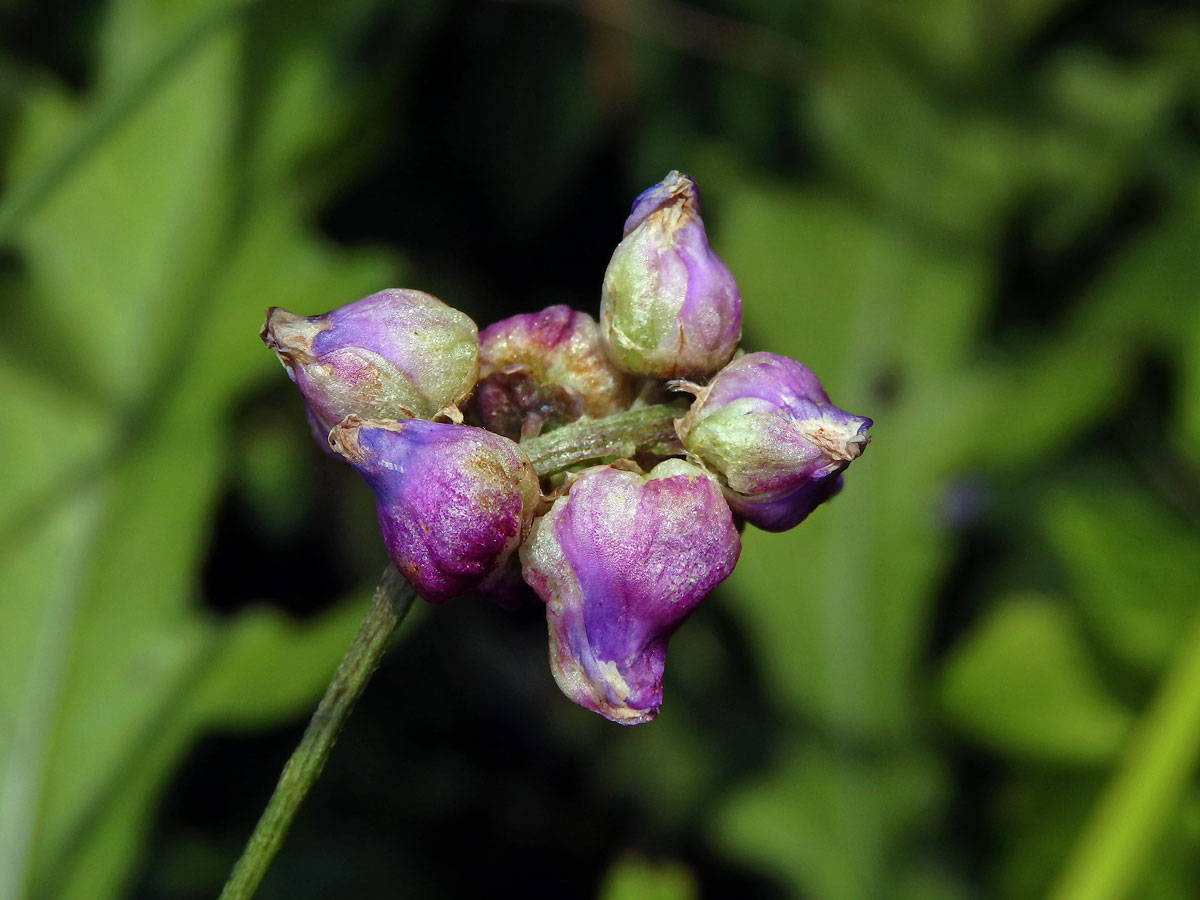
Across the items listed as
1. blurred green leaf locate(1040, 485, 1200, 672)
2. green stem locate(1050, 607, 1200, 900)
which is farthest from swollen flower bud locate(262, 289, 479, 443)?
blurred green leaf locate(1040, 485, 1200, 672)

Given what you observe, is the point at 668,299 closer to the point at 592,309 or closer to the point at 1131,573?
the point at 1131,573

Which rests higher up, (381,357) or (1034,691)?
(1034,691)

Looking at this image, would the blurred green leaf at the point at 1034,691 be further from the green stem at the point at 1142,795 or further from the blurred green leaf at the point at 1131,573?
the green stem at the point at 1142,795

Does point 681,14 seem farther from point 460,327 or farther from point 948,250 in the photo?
point 460,327

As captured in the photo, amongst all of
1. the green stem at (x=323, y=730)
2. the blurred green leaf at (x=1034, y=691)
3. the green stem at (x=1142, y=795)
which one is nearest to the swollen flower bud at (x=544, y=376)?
the green stem at (x=323, y=730)

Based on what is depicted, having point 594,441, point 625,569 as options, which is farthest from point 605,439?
point 625,569

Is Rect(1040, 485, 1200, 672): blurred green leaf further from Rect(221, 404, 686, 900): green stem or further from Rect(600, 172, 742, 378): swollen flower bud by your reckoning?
Rect(221, 404, 686, 900): green stem
